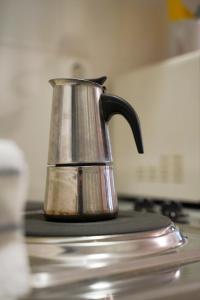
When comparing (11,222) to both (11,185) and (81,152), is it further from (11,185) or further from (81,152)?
(81,152)

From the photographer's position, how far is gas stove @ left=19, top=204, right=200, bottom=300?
402mm

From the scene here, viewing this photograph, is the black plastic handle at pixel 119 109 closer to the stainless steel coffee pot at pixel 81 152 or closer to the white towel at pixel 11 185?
the stainless steel coffee pot at pixel 81 152

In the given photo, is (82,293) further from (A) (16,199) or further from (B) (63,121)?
(B) (63,121)

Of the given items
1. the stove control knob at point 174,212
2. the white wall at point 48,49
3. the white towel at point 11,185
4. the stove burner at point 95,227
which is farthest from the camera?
the white wall at point 48,49

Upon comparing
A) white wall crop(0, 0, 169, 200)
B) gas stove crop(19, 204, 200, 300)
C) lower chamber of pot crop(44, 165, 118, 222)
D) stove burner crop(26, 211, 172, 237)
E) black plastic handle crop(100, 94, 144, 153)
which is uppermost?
white wall crop(0, 0, 169, 200)

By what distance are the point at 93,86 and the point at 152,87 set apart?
560mm

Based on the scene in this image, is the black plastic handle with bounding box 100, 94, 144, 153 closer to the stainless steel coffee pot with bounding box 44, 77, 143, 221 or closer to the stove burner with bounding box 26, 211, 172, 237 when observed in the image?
the stainless steel coffee pot with bounding box 44, 77, 143, 221

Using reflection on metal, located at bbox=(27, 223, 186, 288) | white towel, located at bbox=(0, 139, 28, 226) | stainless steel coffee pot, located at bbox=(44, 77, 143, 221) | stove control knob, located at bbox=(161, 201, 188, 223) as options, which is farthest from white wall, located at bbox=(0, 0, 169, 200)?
white towel, located at bbox=(0, 139, 28, 226)

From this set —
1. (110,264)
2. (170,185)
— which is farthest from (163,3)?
(110,264)

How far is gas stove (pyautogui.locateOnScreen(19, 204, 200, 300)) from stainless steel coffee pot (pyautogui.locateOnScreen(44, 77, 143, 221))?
0.04 m

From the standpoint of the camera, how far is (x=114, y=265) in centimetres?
46

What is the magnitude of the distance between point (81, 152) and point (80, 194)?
0.19 feet

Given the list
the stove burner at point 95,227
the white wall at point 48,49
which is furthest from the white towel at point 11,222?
the white wall at point 48,49

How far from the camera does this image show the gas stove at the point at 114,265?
402 millimetres
